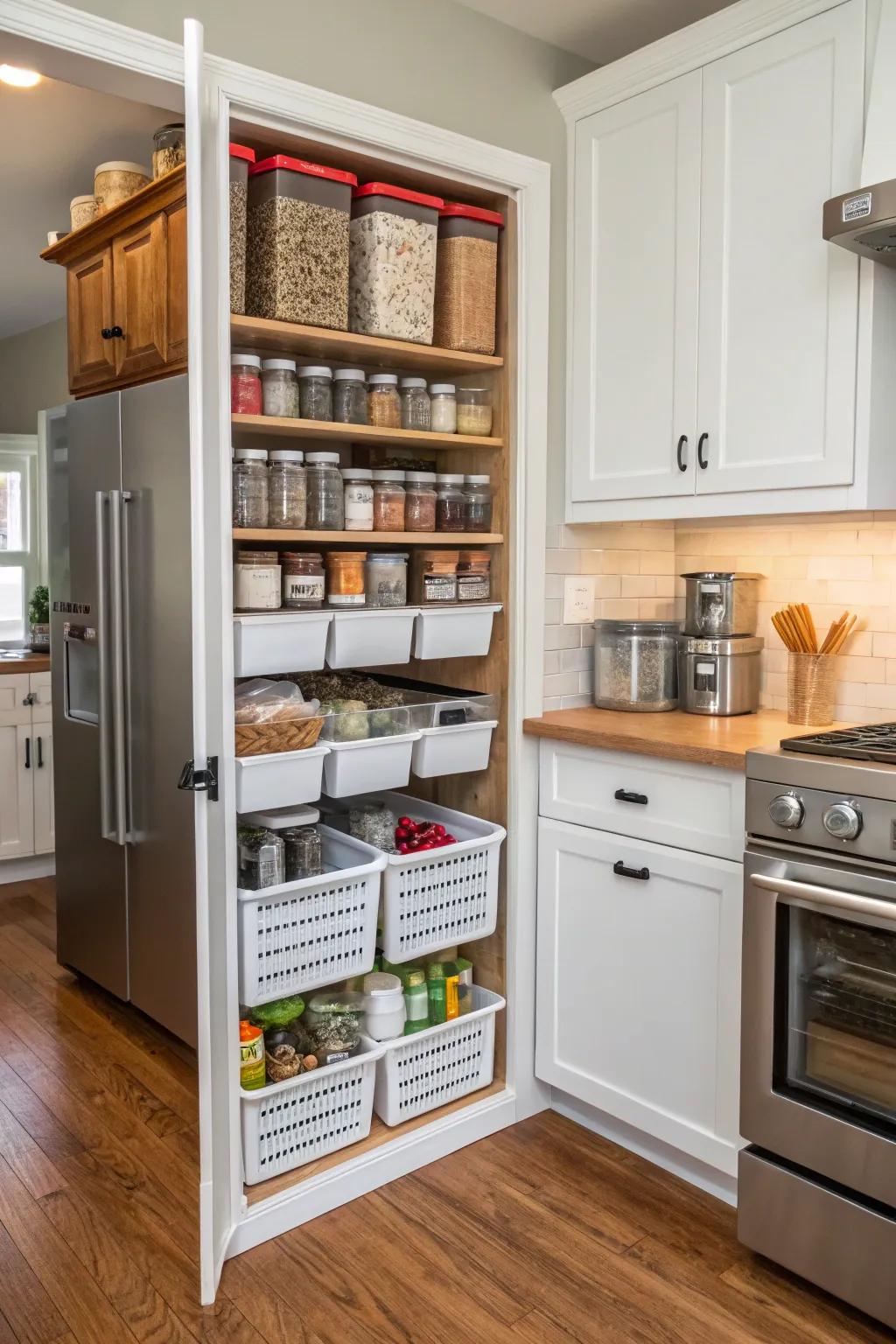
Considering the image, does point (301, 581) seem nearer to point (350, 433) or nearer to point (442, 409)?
point (350, 433)

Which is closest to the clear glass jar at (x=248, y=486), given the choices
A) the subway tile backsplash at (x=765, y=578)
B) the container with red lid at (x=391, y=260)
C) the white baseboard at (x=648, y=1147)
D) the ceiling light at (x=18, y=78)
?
the container with red lid at (x=391, y=260)

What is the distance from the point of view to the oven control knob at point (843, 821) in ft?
5.96

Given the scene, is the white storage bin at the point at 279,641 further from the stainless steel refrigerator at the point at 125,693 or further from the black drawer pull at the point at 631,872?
the black drawer pull at the point at 631,872

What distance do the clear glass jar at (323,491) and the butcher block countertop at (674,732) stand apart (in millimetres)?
688

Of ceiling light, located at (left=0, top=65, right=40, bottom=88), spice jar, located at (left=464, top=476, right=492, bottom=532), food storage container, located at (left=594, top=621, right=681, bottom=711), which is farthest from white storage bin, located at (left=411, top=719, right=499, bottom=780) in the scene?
ceiling light, located at (left=0, top=65, right=40, bottom=88)

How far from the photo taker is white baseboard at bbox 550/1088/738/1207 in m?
2.28

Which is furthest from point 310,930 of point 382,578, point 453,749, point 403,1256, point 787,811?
point 787,811

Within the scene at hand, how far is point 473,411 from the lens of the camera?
8.28 feet

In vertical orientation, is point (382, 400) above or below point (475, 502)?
above

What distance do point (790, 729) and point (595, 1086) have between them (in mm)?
941

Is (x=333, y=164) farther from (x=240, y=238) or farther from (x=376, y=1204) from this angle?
(x=376, y=1204)

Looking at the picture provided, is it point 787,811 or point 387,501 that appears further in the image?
point 387,501

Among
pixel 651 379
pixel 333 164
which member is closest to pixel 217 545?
pixel 333 164

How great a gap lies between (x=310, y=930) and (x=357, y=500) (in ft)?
3.02
